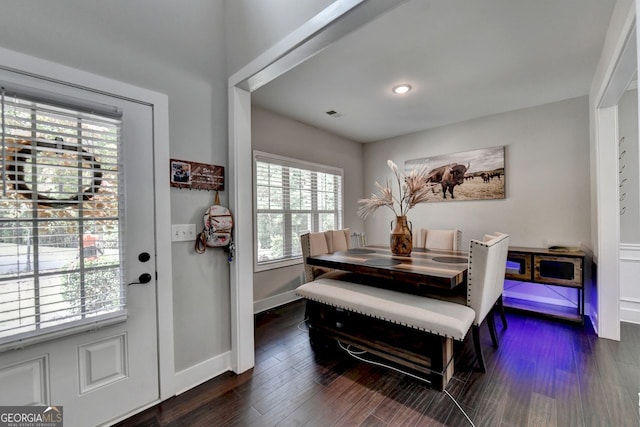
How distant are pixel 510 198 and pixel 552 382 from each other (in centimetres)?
240

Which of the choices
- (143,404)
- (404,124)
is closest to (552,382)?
(143,404)

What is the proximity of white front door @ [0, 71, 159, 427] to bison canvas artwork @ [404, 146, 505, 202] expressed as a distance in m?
3.48

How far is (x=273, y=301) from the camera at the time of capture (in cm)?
355

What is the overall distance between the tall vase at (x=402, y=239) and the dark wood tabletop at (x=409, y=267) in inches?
3.0

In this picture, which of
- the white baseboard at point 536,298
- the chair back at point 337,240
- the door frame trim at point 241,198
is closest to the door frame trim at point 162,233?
the door frame trim at point 241,198

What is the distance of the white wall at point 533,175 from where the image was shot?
318 centimetres

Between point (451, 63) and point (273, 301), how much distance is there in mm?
3333

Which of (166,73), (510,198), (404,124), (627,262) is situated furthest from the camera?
(404,124)

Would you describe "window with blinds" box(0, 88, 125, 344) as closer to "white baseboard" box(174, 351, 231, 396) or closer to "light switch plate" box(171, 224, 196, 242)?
"light switch plate" box(171, 224, 196, 242)

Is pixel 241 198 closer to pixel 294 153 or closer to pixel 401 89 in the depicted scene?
pixel 294 153

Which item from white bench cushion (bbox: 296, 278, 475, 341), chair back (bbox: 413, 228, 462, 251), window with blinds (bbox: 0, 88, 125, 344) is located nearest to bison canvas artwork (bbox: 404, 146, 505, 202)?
chair back (bbox: 413, 228, 462, 251)

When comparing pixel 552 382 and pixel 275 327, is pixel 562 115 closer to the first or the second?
pixel 552 382

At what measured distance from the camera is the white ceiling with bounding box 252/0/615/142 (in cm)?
186

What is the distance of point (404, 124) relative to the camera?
409cm
